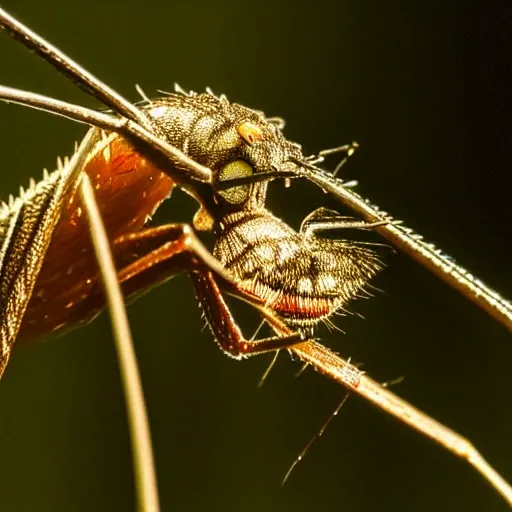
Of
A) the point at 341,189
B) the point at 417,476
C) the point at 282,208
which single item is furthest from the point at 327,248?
the point at 417,476

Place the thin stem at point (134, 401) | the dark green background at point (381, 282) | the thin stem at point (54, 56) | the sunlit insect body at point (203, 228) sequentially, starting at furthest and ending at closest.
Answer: the dark green background at point (381, 282), the sunlit insect body at point (203, 228), the thin stem at point (54, 56), the thin stem at point (134, 401)

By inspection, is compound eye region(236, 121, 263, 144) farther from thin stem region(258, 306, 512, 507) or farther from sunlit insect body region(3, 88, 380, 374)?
thin stem region(258, 306, 512, 507)

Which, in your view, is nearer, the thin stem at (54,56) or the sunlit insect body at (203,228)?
the thin stem at (54,56)

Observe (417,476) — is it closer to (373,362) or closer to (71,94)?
(373,362)

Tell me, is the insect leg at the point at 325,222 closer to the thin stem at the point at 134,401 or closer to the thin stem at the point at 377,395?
the thin stem at the point at 377,395

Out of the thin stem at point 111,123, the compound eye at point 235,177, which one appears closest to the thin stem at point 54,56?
the thin stem at point 111,123

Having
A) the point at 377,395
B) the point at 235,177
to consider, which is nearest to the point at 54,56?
the point at 235,177

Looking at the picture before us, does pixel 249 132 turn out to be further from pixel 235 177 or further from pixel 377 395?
pixel 377 395

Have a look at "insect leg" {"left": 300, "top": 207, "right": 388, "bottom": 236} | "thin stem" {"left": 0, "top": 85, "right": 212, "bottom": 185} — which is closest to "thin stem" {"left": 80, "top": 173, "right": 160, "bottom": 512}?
"thin stem" {"left": 0, "top": 85, "right": 212, "bottom": 185}
